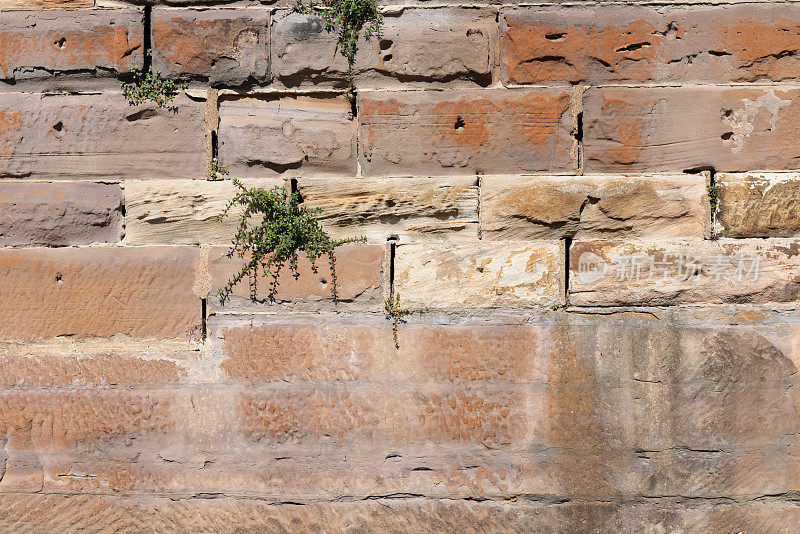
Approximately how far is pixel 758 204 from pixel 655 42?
2.71 feet

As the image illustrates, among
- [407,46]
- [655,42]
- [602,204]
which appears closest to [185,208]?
[407,46]

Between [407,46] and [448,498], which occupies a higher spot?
[407,46]

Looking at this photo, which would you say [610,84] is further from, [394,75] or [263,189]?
[263,189]

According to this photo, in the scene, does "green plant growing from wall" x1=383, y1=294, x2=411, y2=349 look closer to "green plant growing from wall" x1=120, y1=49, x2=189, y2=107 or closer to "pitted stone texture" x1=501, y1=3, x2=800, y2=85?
"pitted stone texture" x1=501, y1=3, x2=800, y2=85

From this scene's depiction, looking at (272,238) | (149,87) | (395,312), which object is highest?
(149,87)

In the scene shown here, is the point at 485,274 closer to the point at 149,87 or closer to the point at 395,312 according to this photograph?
the point at 395,312

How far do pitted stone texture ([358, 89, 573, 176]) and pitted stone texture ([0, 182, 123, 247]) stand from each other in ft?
4.00

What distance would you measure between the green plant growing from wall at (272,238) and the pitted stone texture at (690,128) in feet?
3.80

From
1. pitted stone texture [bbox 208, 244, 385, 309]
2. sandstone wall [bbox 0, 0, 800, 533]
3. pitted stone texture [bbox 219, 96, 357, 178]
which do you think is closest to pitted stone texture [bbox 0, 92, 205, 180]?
sandstone wall [bbox 0, 0, 800, 533]

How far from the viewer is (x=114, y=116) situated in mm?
2211

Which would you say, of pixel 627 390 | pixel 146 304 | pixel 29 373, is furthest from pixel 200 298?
pixel 627 390

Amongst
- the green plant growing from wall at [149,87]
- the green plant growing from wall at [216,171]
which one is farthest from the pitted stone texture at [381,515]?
the green plant growing from wall at [149,87]

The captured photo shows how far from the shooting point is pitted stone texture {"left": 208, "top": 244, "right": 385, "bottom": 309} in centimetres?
221

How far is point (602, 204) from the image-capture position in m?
2.19
